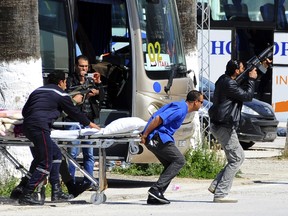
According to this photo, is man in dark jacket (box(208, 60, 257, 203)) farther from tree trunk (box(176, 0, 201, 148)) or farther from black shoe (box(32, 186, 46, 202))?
tree trunk (box(176, 0, 201, 148))

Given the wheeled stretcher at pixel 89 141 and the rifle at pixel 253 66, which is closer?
the wheeled stretcher at pixel 89 141

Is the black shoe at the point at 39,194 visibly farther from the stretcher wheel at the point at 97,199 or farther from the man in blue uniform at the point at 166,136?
the man in blue uniform at the point at 166,136

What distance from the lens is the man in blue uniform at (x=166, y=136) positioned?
40.1 feet

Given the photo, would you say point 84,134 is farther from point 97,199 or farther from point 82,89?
point 82,89

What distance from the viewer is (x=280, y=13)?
84.8ft

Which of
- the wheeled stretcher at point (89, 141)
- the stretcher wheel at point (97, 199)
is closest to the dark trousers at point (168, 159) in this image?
the wheeled stretcher at point (89, 141)

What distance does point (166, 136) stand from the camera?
12.3m

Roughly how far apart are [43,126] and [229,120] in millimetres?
2389

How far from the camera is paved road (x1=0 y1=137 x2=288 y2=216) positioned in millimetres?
11781

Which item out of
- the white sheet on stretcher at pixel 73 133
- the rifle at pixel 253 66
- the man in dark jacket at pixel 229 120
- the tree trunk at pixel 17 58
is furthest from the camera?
the tree trunk at pixel 17 58

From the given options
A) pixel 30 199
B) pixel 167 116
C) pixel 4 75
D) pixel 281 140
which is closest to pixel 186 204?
pixel 167 116

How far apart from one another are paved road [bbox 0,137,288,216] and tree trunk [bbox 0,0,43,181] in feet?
3.53

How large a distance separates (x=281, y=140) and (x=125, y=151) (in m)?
11.1

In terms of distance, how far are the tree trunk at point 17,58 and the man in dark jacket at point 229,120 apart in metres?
2.45
